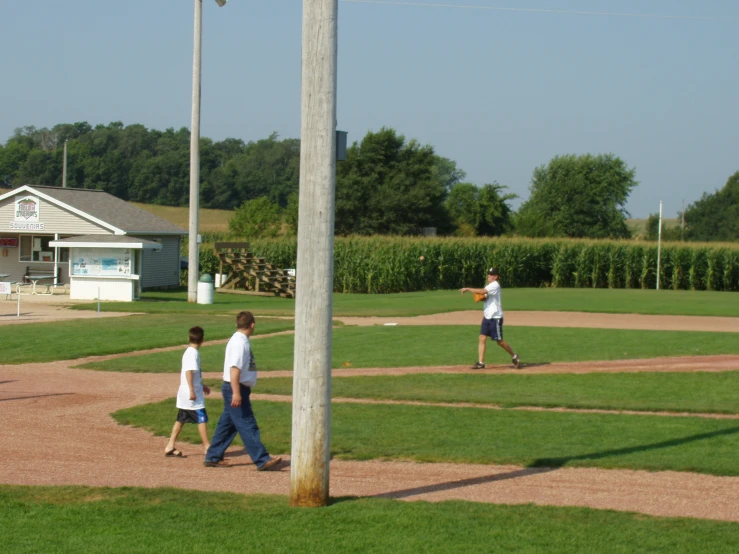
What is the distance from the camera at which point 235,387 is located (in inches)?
370

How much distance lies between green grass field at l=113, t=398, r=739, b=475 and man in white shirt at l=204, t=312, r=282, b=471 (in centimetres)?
97

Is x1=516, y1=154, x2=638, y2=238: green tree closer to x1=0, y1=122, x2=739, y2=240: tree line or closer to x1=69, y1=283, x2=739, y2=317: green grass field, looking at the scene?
x1=0, y1=122, x2=739, y2=240: tree line

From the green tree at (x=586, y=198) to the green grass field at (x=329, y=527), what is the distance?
274 ft

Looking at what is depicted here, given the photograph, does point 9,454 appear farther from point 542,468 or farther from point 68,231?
point 68,231

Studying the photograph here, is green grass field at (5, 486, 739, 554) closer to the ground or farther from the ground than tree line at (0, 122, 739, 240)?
closer to the ground

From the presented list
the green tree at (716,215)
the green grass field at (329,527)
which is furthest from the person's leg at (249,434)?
the green tree at (716,215)

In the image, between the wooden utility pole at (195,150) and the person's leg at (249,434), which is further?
the wooden utility pole at (195,150)

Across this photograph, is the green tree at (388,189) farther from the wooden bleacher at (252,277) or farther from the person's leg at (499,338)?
the person's leg at (499,338)

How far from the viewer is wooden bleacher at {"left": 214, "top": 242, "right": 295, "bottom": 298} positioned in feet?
140

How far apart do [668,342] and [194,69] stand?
19.9 m

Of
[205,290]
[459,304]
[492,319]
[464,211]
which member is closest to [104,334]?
[492,319]

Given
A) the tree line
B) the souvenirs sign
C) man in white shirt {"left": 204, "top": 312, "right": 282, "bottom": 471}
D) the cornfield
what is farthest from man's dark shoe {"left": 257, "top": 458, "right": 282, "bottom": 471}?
the tree line

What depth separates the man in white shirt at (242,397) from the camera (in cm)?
944

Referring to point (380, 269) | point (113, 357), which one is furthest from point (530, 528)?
point (380, 269)
